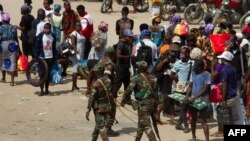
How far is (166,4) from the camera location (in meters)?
24.4

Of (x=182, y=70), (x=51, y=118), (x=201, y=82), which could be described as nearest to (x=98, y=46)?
(x=51, y=118)

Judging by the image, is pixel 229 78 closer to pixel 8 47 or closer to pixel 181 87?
pixel 181 87

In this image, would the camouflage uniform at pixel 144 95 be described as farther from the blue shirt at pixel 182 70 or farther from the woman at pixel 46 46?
the woman at pixel 46 46

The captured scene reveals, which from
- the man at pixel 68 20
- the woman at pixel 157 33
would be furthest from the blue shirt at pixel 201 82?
the man at pixel 68 20

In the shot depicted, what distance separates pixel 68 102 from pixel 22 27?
3161 mm

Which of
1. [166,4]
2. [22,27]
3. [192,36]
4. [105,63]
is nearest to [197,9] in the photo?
[166,4]

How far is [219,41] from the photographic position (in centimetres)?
1349

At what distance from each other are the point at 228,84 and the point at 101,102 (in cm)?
217

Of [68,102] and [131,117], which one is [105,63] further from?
[68,102]

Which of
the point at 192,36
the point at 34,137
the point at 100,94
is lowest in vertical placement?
the point at 34,137

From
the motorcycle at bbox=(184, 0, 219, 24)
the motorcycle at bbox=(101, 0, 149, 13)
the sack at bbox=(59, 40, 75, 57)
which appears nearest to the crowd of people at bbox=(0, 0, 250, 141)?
the sack at bbox=(59, 40, 75, 57)

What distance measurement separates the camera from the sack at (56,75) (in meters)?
14.9

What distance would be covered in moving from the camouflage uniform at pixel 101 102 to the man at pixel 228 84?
6.33 feet

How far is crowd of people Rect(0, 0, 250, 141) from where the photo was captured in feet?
33.6
